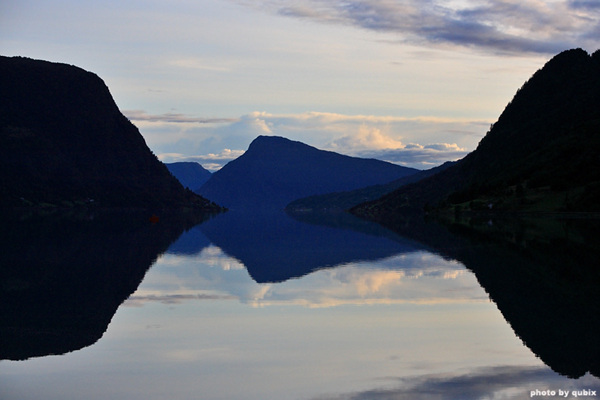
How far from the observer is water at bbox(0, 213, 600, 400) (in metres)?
20.5

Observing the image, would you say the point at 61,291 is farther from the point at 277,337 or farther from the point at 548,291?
the point at 548,291

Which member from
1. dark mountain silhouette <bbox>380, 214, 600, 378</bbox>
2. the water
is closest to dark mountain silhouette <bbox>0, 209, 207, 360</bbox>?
the water

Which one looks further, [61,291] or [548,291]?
[61,291]

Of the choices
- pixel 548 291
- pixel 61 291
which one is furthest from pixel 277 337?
pixel 548 291

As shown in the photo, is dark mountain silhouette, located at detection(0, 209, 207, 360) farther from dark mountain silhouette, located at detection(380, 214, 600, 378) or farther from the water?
dark mountain silhouette, located at detection(380, 214, 600, 378)

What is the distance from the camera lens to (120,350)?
25.0m

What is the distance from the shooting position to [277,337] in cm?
2736

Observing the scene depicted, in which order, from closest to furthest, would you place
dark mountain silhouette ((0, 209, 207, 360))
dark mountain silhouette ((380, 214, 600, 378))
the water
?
the water
dark mountain silhouette ((380, 214, 600, 378))
dark mountain silhouette ((0, 209, 207, 360))

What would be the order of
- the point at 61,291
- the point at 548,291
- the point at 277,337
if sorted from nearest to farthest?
the point at 277,337
the point at 548,291
the point at 61,291

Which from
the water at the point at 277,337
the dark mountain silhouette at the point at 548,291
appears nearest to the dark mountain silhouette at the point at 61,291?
the water at the point at 277,337

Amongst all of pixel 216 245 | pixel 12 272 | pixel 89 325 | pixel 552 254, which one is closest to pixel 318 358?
pixel 89 325

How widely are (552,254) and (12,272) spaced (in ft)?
124

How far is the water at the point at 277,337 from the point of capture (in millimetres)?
20484

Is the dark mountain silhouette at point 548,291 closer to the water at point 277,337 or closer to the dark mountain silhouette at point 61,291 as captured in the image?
the water at point 277,337
